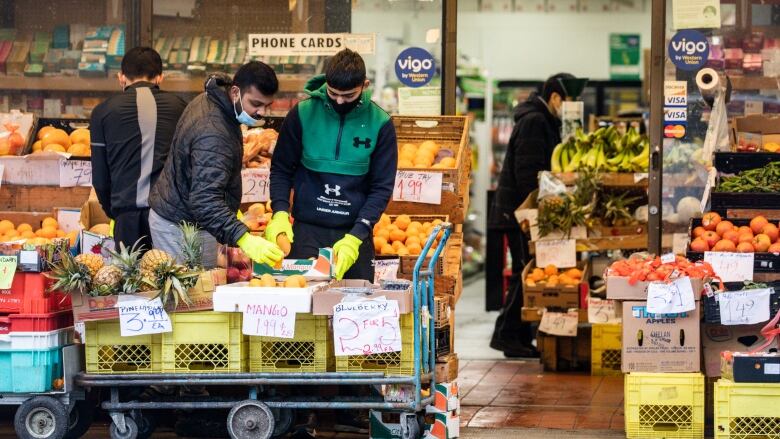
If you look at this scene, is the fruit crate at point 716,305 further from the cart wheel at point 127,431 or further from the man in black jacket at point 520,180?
the man in black jacket at point 520,180

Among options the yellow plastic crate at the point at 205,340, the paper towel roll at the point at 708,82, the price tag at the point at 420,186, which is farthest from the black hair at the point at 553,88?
the yellow plastic crate at the point at 205,340

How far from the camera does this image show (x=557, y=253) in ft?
33.4

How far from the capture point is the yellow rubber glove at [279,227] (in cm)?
692

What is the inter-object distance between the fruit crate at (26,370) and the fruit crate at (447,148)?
2.72 metres

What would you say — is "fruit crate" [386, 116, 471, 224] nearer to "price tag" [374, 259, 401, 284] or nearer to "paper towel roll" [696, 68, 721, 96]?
"price tag" [374, 259, 401, 284]

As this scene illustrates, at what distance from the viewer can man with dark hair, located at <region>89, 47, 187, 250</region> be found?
290 inches

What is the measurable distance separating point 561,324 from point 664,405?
268cm

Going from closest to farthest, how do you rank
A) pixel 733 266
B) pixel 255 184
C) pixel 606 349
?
pixel 733 266 < pixel 255 184 < pixel 606 349

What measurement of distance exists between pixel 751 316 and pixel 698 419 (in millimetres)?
627

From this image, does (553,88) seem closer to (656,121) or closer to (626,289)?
(656,121)

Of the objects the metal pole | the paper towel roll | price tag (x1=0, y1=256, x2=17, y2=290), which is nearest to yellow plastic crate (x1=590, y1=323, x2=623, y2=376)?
the metal pole

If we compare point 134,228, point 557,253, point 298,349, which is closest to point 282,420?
point 298,349

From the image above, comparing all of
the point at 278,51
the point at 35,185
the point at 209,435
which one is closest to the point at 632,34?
the point at 278,51

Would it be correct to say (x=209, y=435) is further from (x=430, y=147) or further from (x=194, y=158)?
(x=430, y=147)
